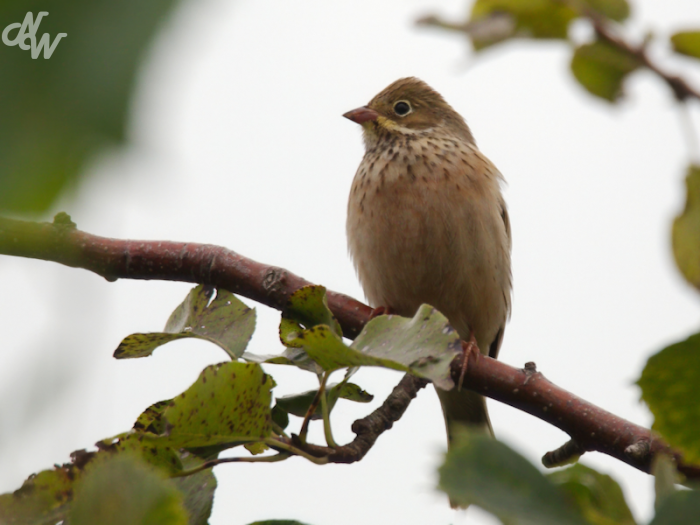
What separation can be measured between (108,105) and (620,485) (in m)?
1.06

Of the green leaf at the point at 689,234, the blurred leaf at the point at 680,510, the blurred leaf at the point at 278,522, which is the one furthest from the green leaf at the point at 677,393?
the blurred leaf at the point at 278,522

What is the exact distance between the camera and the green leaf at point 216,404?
2.22m

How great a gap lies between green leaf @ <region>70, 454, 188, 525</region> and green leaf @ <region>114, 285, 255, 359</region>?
1853 millimetres

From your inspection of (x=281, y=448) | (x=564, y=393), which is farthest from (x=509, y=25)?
(x=564, y=393)

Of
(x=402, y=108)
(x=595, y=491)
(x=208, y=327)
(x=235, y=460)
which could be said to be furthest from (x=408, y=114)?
(x=595, y=491)

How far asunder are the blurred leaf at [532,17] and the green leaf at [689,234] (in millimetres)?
420

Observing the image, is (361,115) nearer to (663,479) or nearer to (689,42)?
(689,42)

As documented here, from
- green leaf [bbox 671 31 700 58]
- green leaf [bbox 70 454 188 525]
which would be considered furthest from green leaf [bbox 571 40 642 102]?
green leaf [bbox 70 454 188 525]

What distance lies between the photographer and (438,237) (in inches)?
210

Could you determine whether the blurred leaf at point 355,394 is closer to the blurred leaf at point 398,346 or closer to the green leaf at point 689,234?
the blurred leaf at point 398,346

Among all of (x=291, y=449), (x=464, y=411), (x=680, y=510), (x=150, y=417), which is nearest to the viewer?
(x=680, y=510)

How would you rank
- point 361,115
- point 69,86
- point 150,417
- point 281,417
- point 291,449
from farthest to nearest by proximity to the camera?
1. point 361,115
2. point 281,417
3. point 150,417
4. point 291,449
5. point 69,86

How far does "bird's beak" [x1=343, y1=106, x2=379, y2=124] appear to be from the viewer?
21.4 ft

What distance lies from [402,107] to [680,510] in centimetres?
594
